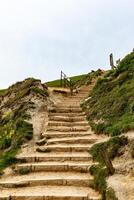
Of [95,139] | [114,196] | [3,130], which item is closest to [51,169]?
[95,139]

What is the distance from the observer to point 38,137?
49.5 ft

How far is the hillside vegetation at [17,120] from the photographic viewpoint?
1396 cm

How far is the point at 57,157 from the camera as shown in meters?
12.7

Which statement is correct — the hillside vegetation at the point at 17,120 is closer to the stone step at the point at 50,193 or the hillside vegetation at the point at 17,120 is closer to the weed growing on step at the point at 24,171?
the weed growing on step at the point at 24,171

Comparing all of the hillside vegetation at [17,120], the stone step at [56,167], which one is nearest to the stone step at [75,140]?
the hillside vegetation at [17,120]

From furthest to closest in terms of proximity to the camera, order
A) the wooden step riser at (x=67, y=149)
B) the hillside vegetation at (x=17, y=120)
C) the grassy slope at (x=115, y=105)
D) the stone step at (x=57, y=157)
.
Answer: the hillside vegetation at (x=17, y=120), the grassy slope at (x=115, y=105), the wooden step riser at (x=67, y=149), the stone step at (x=57, y=157)

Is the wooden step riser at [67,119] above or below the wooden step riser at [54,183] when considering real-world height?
above

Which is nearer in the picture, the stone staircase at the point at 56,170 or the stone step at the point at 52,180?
the stone staircase at the point at 56,170

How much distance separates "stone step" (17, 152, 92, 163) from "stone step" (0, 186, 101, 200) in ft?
5.83

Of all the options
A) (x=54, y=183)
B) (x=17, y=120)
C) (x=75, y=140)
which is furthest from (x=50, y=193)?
(x=17, y=120)

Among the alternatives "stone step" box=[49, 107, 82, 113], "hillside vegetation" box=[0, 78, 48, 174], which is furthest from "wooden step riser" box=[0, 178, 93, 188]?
"stone step" box=[49, 107, 82, 113]

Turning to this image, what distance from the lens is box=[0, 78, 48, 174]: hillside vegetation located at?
14.0 metres

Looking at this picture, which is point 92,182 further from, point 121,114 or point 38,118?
point 38,118

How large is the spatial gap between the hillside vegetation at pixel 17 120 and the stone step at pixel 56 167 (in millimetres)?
759
